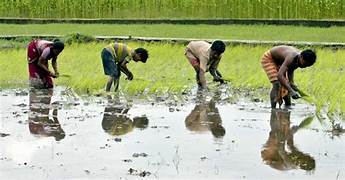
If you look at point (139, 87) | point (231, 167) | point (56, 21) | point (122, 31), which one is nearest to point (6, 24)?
point (56, 21)

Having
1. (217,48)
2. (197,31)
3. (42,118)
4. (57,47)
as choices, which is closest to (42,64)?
(57,47)

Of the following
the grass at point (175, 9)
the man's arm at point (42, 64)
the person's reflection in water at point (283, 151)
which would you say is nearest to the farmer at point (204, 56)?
the man's arm at point (42, 64)

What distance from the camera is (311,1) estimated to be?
27000mm

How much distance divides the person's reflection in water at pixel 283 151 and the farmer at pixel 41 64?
432 centimetres

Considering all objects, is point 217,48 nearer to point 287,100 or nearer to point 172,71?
point 287,100

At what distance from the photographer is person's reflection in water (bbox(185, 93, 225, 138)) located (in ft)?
28.5

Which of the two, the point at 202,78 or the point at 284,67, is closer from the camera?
the point at 284,67

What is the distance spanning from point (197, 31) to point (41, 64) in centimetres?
1190

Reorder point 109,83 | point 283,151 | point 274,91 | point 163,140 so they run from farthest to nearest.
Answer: point 109,83 < point 274,91 < point 163,140 < point 283,151

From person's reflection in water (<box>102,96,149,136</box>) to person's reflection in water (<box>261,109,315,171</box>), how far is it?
151 cm

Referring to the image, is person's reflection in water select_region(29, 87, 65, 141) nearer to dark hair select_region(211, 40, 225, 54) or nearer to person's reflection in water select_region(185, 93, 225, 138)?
person's reflection in water select_region(185, 93, 225, 138)

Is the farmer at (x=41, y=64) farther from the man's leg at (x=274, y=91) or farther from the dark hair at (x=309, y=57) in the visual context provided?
the dark hair at (x=309, y=57)

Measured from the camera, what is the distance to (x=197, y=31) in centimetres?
2367

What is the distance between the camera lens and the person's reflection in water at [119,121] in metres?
8.69
